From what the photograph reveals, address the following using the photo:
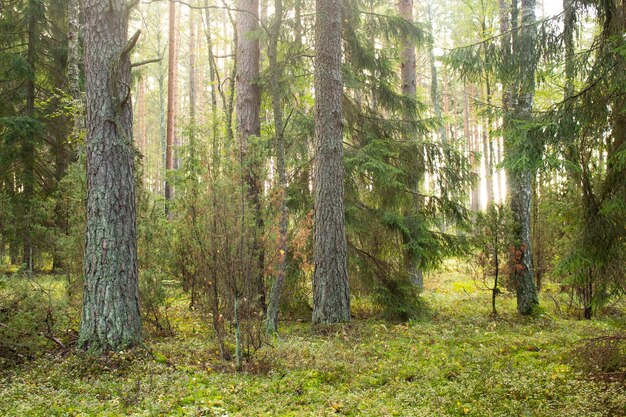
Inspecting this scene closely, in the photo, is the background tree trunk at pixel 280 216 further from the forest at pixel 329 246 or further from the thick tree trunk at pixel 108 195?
the thick tree trunk at pixel 108 195

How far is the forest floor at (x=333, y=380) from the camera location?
4.46 metres

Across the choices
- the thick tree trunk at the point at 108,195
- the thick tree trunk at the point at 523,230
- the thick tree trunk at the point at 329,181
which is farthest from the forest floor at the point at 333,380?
the thick tree trunk at the point at 523,230

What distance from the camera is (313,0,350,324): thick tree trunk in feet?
25.9

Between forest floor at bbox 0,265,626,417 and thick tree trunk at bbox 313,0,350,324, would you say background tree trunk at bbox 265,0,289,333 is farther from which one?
thick tree trunk at bbox 313,0,350,324

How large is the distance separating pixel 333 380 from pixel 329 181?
136 inches

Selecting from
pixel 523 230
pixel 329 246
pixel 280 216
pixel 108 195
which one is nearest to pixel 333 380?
pixel 280 216

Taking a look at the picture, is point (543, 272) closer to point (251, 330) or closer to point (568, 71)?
point (568, 71)

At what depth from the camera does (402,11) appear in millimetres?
13164

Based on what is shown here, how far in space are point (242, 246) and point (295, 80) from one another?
5044mm

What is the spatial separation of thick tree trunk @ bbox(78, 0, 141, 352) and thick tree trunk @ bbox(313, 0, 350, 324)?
9.86 feet

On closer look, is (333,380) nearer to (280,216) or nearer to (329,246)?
(280,216)

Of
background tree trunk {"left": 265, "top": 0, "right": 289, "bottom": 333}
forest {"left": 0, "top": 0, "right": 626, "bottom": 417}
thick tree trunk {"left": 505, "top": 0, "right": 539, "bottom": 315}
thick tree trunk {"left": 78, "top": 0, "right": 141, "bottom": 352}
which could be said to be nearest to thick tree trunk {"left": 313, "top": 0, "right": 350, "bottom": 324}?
forest {"left": 0, "top": 0, "right": 626, "bottom": 417}

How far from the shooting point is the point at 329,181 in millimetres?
8000

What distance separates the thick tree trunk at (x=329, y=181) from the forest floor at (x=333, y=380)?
2.11 feet
